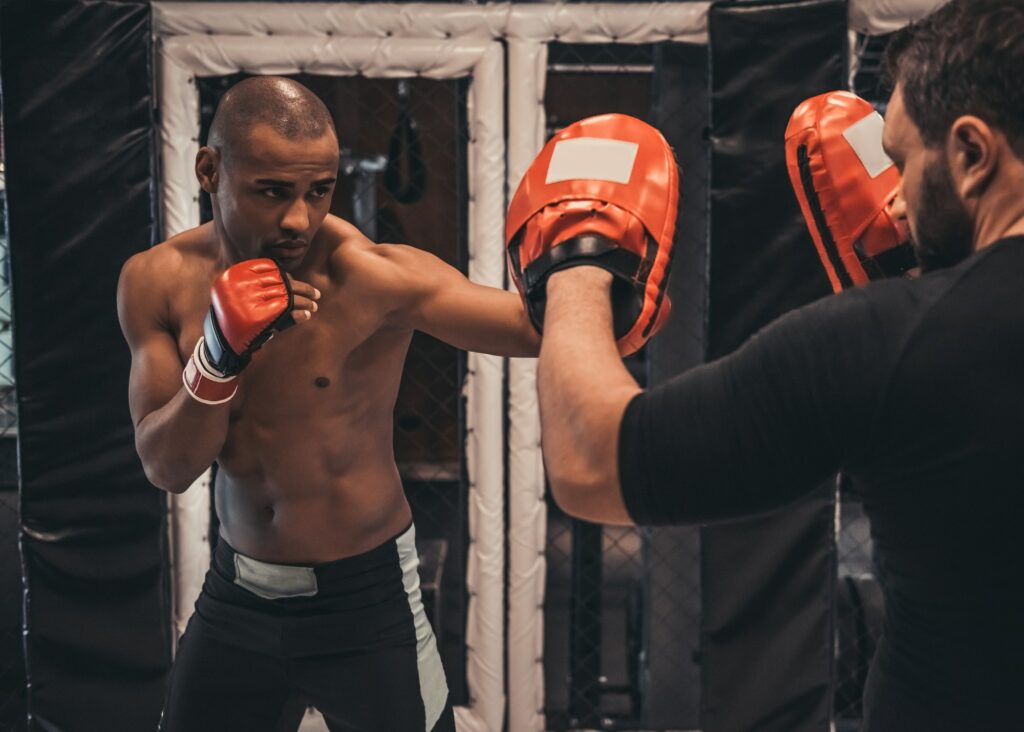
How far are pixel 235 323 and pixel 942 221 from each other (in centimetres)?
103

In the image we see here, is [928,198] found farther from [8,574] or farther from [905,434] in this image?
[8,574]

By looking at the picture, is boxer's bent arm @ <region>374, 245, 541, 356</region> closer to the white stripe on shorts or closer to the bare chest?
the bare chest

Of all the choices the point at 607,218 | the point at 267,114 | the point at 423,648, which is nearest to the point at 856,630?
the point at 423,648

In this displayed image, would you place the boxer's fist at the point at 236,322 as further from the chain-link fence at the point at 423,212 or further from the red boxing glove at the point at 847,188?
the chain-link fence at the point at 423,212

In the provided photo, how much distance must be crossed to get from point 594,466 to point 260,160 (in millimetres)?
1017

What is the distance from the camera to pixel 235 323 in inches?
57.4

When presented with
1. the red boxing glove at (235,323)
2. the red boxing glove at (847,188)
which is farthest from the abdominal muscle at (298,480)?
the red boxing glove at (847,188)

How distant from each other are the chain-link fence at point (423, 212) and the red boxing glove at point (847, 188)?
1366 millimetres

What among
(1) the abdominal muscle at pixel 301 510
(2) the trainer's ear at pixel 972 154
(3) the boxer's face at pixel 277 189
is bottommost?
(1) the abdominal muscle at pixel 301 510

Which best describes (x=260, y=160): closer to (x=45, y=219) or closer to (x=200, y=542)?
(x=45, y=219)

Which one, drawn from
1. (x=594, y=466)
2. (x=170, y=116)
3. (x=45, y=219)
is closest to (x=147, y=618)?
(x=45, y=219)

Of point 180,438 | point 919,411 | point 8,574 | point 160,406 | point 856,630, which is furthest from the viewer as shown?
point 8,574

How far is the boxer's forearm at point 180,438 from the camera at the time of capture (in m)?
1.53

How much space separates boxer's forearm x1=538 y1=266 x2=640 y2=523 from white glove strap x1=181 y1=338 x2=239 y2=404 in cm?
75
